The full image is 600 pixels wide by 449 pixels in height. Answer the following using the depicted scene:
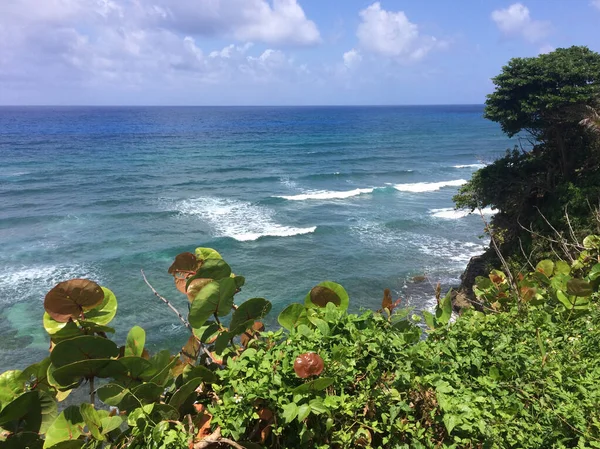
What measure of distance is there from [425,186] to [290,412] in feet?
117

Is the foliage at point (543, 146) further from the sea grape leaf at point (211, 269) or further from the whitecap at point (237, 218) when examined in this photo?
the sea grape leaf at point (211, 269)

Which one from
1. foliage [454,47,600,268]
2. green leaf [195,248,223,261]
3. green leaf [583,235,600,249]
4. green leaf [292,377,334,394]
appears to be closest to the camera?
green leaf [292,377,334,394]

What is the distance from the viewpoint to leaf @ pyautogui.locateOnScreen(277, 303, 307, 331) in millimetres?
3025

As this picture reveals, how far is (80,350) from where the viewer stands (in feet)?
7.84

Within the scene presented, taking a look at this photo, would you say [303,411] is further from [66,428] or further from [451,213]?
[451,213]

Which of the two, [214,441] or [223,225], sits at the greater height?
[214,441]

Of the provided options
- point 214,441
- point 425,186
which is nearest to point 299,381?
point 214,441

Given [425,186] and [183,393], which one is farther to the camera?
[425,186]

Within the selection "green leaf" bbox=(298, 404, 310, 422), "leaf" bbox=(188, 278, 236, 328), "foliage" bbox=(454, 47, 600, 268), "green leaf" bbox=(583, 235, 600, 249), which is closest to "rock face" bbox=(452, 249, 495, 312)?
"foliage" bbox=(454, 47, 600, 268)

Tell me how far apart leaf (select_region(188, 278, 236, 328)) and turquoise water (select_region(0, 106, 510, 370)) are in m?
12.5

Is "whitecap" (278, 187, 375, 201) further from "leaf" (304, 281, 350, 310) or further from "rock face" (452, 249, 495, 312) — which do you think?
"leaf" (304, 281, 350, 310)

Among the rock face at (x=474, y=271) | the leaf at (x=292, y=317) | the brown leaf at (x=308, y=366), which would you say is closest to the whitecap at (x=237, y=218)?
the rock face at (x=474, y=271)

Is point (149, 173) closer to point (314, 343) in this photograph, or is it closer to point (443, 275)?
point (443, 275)

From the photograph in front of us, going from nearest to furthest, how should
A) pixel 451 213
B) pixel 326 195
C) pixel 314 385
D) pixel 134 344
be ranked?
1. pixel 314 385
2. pixel 134 344
3. pixel 451 213
4. pixel 326 195
